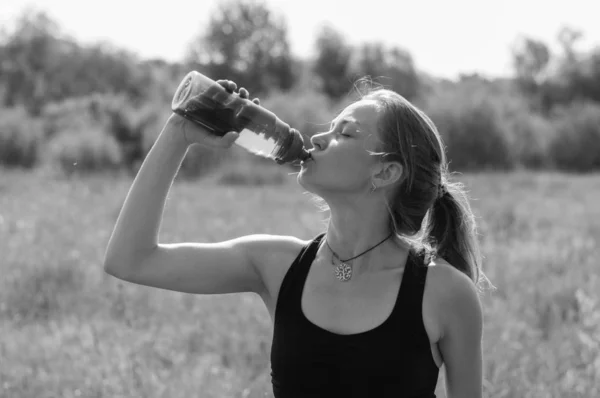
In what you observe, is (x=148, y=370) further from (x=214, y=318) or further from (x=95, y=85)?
(x=95, y=85)

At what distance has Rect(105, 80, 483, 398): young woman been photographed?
2078 millimetres

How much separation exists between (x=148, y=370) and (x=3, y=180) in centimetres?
1445

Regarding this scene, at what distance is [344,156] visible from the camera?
220cm

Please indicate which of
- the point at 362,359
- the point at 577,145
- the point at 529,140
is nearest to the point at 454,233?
the point at 362,359

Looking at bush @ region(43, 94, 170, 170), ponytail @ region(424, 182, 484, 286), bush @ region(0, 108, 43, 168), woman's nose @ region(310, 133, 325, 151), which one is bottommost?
bush @ region(0, 108, 43, 168)

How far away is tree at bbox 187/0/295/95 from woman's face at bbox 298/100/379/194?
46603mm

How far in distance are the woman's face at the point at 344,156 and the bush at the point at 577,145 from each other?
118 feet

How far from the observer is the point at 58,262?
697 cm

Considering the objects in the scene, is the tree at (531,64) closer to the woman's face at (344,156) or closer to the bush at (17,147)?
the bush at (17,147)

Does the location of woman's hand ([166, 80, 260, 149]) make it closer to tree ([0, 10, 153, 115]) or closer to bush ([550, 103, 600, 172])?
bush ([550, 103, 600, 172])

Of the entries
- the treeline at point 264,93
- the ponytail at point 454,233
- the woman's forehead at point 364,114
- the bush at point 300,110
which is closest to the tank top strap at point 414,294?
the ponytail at point 454,233

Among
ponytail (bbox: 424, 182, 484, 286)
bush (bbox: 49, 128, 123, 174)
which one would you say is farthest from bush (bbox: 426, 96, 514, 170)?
ponytail (bbox: 424, 182, 484, 286)

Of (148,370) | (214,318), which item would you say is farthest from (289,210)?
(148,370)

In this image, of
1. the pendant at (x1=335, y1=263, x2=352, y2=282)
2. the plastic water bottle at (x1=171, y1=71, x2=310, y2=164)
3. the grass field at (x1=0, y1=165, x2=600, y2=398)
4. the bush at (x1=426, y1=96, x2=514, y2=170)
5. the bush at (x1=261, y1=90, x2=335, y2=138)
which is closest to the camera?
the plastic water bottle at (x1=171, y1=71, x2=310, y2=164)
